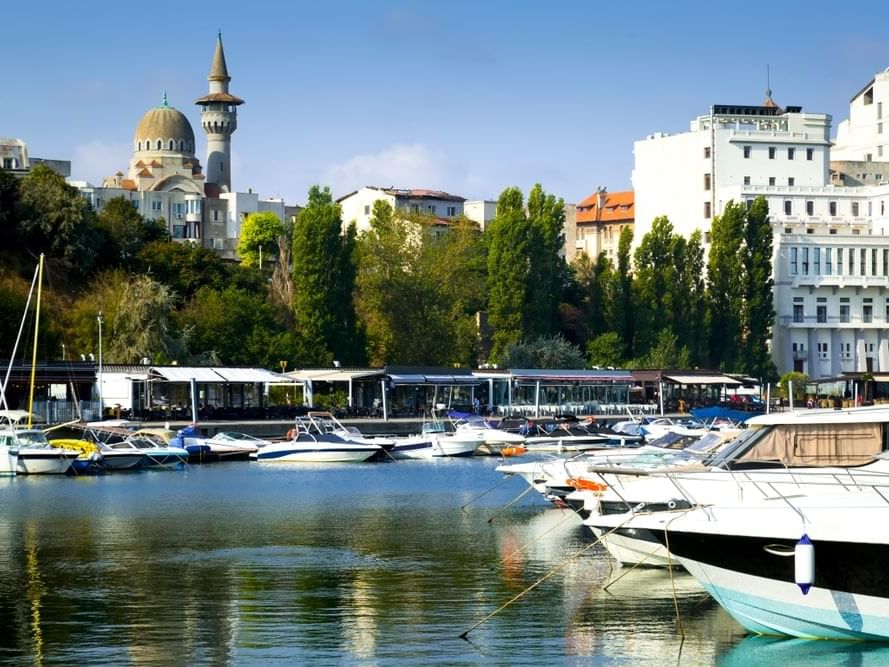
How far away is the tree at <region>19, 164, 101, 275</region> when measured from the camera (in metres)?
107

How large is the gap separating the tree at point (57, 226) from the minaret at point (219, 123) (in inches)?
3339

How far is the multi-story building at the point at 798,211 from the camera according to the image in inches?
5438

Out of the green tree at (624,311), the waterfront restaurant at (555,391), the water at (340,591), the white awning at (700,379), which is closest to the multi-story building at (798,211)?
the green tree at (624,311)

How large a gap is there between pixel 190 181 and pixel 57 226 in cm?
7474

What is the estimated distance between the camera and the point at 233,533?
42.9 m

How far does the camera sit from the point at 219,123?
642 ft

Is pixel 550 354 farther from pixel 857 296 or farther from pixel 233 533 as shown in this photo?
pixel 233 533

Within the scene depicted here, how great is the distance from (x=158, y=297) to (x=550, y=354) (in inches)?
1149

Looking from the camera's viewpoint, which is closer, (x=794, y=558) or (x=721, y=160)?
(x=794, y=558)

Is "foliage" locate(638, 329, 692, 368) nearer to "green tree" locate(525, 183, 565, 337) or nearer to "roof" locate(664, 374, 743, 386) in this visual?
"roof" locate(664, 374, 743, 386)

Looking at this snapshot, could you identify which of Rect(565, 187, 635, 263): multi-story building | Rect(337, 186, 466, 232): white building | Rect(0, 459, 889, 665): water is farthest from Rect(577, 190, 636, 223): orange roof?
Rect(0, 459, 889, 665): water

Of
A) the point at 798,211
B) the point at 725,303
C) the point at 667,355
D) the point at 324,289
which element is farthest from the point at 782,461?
the point at 798,211

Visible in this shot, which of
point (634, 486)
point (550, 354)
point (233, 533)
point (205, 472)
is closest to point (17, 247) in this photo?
point (550, 354)

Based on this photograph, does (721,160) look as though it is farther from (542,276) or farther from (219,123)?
(219,123)
